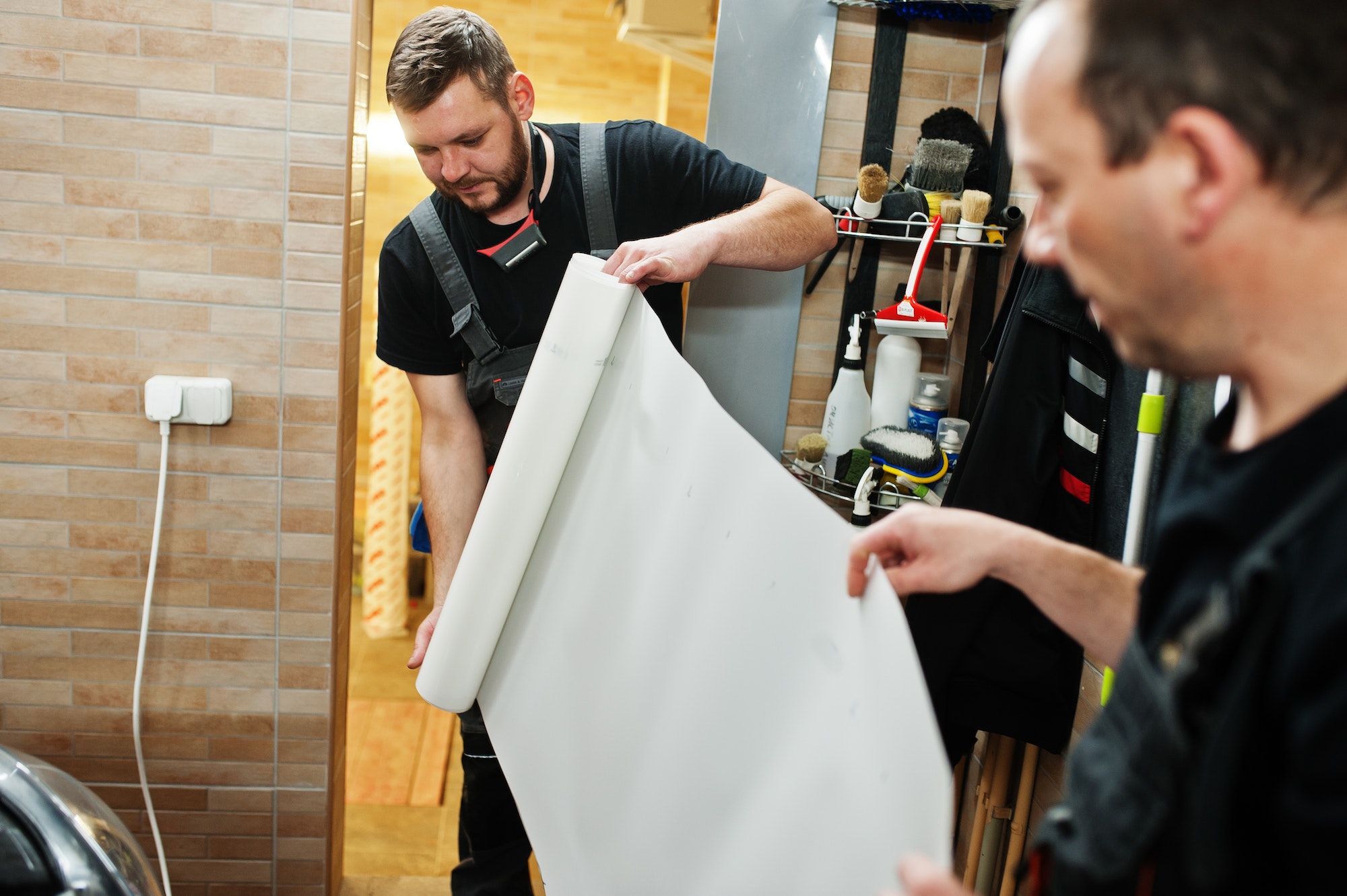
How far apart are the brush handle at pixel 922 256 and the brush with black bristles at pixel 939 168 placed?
0.12 feet

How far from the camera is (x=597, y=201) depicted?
1.71 meters

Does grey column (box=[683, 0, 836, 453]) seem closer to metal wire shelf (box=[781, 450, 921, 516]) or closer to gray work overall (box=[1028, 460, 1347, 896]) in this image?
metal wire shelf (box=[781, 450, 921, 516])

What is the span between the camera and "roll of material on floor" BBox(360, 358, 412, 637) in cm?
390

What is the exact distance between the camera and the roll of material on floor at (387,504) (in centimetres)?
390

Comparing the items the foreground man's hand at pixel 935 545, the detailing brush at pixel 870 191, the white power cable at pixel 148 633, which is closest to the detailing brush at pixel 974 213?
the detailing brush at pixel 870 191

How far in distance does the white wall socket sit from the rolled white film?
2.24 feet

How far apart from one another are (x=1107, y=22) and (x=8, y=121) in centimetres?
182

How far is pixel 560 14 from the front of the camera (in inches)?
155

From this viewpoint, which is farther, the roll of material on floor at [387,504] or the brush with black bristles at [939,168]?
the roll of material on floor at [387,504]

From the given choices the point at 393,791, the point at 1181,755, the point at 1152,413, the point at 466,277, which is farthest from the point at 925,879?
the point at 393,791

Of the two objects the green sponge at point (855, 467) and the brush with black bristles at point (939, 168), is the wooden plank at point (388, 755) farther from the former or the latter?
the brush with black bristles at point (939, 168)

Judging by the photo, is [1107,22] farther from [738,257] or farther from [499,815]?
[499,815]

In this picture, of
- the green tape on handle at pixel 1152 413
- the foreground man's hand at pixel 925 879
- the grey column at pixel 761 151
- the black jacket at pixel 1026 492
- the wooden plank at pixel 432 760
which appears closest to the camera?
the foreground man's hand at pixel 925 879

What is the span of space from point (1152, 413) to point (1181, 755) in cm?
74
